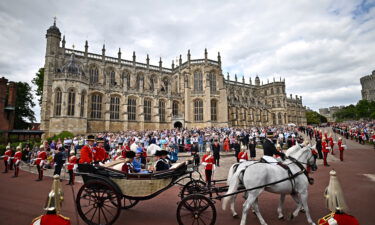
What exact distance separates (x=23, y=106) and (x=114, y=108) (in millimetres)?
16359

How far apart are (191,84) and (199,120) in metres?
7.59

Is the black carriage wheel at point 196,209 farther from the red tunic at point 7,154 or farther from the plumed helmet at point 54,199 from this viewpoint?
the red tunic at point 7,154

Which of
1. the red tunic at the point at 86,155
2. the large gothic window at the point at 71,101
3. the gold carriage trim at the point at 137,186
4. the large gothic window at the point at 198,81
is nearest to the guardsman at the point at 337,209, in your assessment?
the gold carriage trim at the point at 137,186

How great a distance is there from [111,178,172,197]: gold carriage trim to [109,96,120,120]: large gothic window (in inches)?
1119

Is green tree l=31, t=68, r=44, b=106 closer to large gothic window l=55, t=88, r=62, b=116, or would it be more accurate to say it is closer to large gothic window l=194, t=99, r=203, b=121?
large gothic window l=55, t=88, r=62, b=116

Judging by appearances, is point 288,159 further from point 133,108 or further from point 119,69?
point 119,69

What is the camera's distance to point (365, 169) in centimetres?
1016

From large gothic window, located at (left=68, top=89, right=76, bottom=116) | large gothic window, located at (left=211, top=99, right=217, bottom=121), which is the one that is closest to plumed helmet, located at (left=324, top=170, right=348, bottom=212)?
large gothic window, located at (left=68, top=89, right=76, bottom=116)

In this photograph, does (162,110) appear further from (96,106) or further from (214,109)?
(96,106)

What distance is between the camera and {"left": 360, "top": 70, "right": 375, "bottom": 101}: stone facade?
79.5 m

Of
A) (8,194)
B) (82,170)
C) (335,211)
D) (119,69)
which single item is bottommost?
(8,194)

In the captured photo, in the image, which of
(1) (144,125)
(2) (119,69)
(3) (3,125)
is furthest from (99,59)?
(3) (3,125)

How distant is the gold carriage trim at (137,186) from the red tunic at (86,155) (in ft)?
5.79

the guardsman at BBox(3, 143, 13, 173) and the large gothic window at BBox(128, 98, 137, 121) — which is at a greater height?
the large gothic window at BBox(128, 98, 137, 121)
